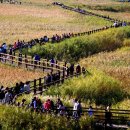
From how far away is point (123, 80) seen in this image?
34.7 m

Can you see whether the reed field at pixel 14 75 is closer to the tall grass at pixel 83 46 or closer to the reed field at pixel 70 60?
the reed field at pixel 70 60

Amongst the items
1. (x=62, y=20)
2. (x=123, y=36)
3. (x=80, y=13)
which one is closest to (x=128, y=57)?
(x=123, y=36)

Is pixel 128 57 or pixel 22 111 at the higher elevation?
pixel 22 111

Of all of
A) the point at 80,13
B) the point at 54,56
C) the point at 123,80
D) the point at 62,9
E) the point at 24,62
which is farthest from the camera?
the point at 62,9

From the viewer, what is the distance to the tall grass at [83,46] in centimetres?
4406

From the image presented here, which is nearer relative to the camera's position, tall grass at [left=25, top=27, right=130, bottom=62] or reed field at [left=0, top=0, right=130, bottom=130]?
reed field at [left=0, top=0, right=130, bottom=130]

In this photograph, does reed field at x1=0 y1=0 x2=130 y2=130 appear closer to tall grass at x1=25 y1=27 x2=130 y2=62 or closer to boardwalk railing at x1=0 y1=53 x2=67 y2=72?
tall grass at x1=25 y1=27 x2=130 y2=62

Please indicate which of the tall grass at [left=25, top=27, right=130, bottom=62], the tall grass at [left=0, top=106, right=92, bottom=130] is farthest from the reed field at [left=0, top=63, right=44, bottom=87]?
the tall grass at [left=0, top=106, right=92, bottom=130]

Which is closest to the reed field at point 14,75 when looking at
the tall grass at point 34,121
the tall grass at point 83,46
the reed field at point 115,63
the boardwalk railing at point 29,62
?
the boardwalk railing at point 29,62

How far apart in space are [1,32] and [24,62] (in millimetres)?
23367

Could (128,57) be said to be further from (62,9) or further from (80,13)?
(62,9)

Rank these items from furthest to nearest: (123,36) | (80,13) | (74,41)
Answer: (80,13), (123,36), (74,41)

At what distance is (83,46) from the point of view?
4731 centimetres

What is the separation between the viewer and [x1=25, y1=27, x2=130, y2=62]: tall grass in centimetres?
4406
